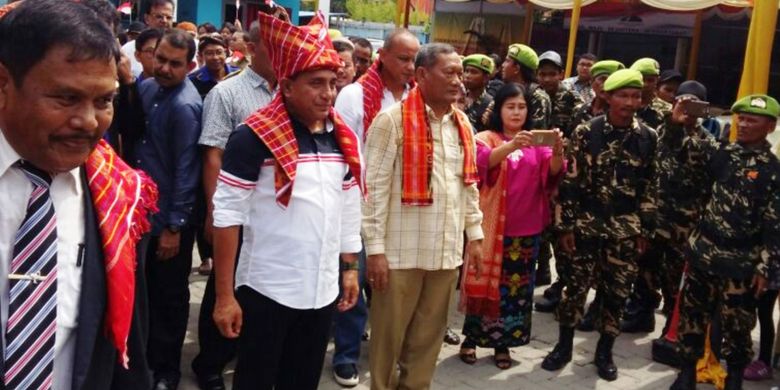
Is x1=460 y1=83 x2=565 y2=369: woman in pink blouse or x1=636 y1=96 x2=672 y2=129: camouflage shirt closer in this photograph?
x1=460 y1=83 x2=565 y2=369: woman in pink blouse

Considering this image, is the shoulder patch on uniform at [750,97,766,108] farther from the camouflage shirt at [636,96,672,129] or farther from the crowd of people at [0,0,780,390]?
the camouflage shirt at [636,96,672,129]

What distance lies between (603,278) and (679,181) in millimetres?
1033

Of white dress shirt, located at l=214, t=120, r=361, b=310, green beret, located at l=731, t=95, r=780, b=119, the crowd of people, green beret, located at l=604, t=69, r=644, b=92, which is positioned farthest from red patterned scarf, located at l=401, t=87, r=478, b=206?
green beret, located at l=731, t=95, r=780, b=119

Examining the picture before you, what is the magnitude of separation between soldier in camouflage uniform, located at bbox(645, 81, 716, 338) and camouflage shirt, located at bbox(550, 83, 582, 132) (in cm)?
114

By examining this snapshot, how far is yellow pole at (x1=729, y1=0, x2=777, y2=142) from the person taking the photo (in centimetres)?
507

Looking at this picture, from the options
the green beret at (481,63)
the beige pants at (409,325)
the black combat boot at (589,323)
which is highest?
the green beret at (481,63)

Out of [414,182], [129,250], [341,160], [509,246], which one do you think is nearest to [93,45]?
[129,250]

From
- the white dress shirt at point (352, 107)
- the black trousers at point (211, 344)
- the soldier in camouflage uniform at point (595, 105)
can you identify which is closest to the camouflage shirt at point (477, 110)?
the soldier in camouflage uniform at point (595, 105)

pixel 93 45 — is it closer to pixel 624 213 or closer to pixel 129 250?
pixel 129 250

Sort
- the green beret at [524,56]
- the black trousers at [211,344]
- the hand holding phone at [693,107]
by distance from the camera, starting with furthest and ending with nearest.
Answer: the green beret at [524,56], the hand holding phone at [693,107], the black trousers at [211,344]

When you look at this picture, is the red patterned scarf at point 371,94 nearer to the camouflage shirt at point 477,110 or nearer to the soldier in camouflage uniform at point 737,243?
the camouflage shirt at point 477,110

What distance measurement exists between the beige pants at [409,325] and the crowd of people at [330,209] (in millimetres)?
11

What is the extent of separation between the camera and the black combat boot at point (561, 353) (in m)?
5.00

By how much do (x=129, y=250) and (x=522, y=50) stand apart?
4804 mm
